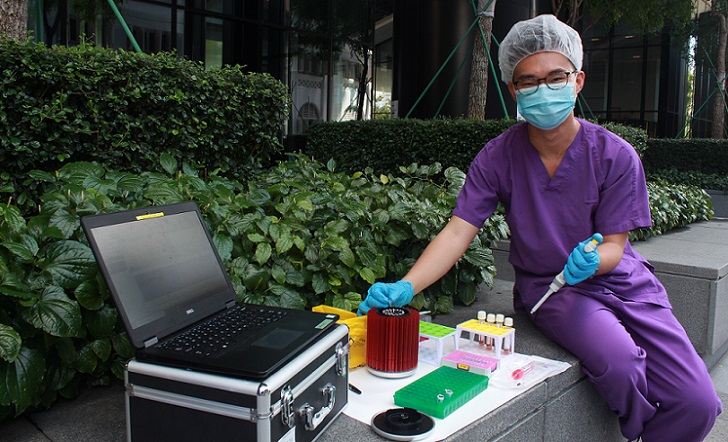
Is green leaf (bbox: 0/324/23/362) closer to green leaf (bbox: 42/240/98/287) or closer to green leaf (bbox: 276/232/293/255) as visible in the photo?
green leaf (bbox: 42/240/98/287)

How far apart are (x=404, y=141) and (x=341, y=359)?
4.94m

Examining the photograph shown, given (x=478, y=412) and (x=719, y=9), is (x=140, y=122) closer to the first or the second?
(x=478, y=412)

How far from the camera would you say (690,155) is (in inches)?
479

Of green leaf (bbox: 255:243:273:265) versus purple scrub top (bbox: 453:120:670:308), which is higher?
purple scrub top (bbox: 453:120:670:308)

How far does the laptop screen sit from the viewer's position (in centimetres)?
144

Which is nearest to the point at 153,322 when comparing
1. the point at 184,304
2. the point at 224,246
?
the point at 184,304

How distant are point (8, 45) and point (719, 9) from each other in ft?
52.2

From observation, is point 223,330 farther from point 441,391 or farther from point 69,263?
point 441,391

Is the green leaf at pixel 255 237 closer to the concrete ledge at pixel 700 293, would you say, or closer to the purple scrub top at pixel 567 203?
the purple scrub top at pixel 567 203

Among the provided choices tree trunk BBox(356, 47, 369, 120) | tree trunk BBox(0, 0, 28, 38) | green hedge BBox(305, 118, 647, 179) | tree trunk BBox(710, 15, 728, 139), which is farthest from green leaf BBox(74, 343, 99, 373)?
tree trunk BBox(710, 15, 728, 139)

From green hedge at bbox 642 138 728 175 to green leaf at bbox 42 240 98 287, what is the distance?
12569 mm

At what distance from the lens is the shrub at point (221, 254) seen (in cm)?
161

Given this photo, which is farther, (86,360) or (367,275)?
(367,275)

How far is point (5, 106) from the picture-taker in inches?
122
